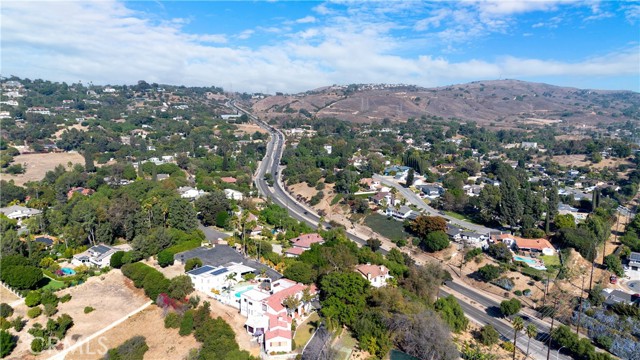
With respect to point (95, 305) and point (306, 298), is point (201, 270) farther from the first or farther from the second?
point (306, 298)

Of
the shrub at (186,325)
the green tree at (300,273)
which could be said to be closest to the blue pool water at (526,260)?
the green tree at (300,273)

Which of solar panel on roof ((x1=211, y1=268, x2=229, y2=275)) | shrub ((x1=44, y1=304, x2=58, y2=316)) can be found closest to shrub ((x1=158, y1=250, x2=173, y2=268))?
solar panel on roof ((x1=211, y1=268, x2=229, y2=275))

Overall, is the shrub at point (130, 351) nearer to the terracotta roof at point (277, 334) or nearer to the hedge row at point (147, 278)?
the hedge row at point (147, 278)

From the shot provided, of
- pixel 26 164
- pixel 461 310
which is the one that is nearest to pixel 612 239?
pixel 461 310

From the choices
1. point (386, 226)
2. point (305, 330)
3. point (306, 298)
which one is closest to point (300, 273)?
point (306, 298)

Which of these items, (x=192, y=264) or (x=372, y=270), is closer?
(x=192, y=264)

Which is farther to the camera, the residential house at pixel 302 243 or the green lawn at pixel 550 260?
the green lawn at pixel 550 260

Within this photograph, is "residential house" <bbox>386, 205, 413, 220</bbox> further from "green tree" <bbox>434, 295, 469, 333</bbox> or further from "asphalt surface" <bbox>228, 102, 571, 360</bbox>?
"green tree" <bbox>434, 295, 469, 333</bbox>

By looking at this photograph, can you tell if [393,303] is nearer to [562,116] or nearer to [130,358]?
[130,358]
